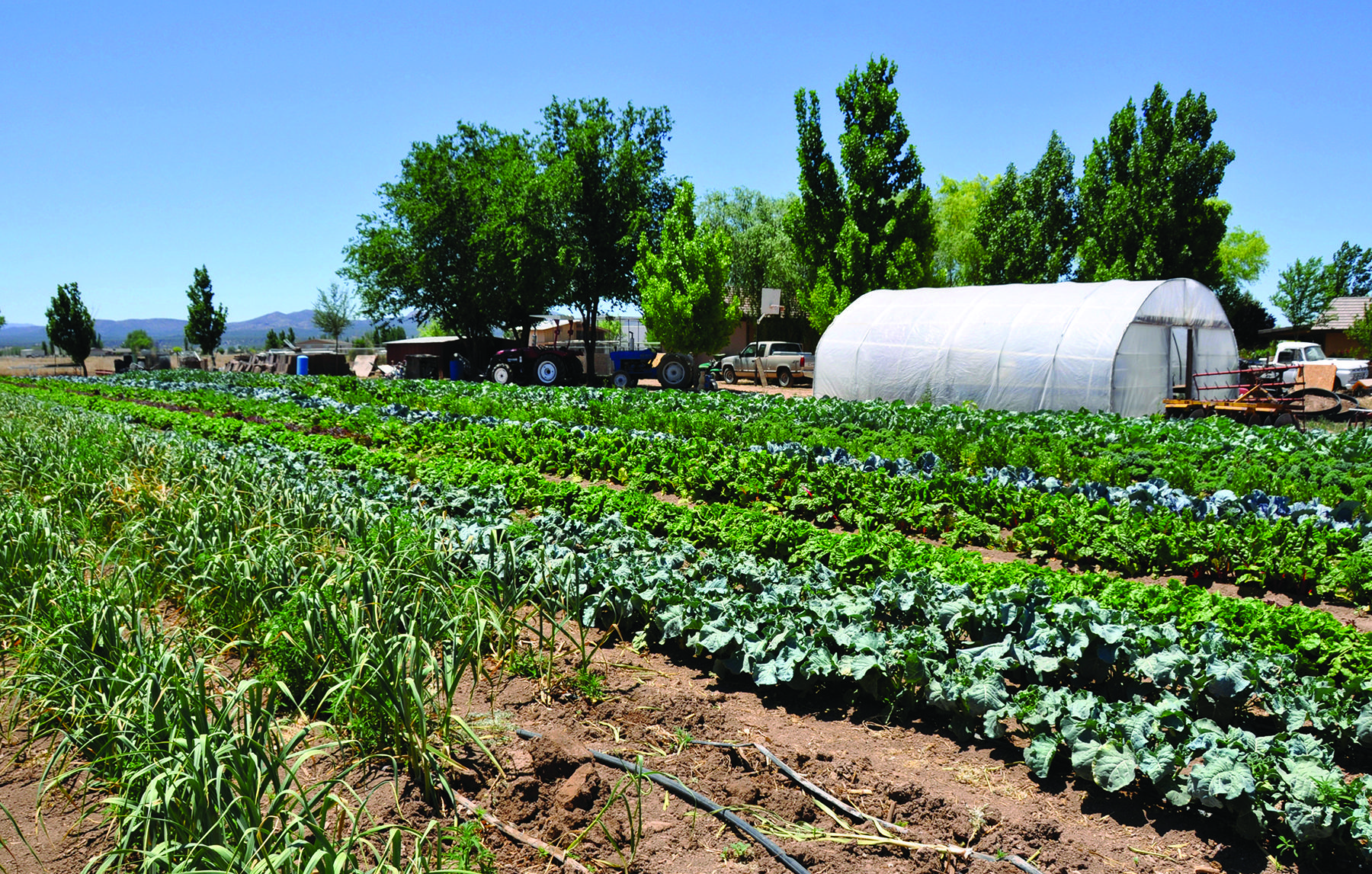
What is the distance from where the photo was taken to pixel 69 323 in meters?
44.2

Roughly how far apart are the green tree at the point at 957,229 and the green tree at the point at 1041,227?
35.9 ft

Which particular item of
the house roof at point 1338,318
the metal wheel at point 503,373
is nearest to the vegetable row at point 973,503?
the metal wheel at point 503,373

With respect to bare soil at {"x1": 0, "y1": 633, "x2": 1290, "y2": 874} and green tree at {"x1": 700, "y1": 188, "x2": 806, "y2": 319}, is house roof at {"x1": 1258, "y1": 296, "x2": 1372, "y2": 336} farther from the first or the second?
bare soil at {"x1": 0, "y1": 633, "x2": 1290, "y2": 874}

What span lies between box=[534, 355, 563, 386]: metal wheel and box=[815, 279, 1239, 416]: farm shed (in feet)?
29.8

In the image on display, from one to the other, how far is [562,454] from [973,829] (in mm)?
7871

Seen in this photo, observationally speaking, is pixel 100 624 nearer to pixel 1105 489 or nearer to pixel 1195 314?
pixel 1105 489

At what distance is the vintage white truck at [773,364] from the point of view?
31641 mm

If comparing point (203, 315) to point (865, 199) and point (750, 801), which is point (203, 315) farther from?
point (750, 801)

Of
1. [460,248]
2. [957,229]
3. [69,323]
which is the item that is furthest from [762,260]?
[69,323]

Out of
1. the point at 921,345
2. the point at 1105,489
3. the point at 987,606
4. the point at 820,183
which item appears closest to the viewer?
the point at 987,606

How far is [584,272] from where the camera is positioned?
3184 cm

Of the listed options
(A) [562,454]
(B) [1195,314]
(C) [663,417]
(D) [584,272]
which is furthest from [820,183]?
(A) [562,454]

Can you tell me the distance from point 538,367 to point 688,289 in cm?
524

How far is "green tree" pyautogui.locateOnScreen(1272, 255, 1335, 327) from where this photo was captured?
63500mm
